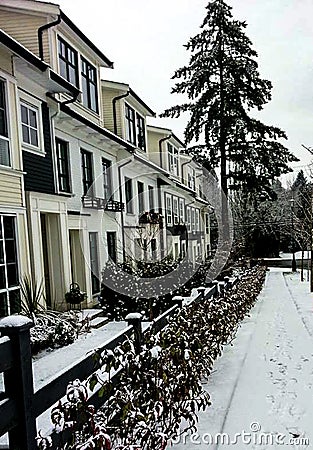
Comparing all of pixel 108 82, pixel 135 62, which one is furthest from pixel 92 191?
pixel 135 62

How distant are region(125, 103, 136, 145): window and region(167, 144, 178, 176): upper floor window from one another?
23.8ft

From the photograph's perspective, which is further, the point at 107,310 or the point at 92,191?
the point at 92,191

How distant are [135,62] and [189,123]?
491cm

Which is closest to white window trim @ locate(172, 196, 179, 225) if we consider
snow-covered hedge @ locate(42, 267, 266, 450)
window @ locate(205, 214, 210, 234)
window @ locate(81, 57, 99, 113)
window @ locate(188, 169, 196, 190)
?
window @ locate(188, 169, 196, 190)

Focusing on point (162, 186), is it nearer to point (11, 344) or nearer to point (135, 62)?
point (135, 62)

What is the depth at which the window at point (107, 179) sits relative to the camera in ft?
49.0

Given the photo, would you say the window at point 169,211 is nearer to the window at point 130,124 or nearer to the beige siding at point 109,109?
the window at point 130,124

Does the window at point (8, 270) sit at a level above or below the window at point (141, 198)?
below

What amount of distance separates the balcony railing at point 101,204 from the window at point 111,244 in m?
0.84

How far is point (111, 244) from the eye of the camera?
49.9 ft

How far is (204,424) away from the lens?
4.48 meters

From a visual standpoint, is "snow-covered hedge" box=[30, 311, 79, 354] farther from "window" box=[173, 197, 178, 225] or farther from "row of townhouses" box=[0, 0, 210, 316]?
"window" box=[173, 197, 178, 225]

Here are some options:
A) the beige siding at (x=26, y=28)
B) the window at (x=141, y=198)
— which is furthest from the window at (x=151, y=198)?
the beige siding at (x=26, y=28)

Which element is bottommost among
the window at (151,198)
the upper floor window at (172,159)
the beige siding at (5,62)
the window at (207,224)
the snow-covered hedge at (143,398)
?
the snow-covered hedge at (143,398)
